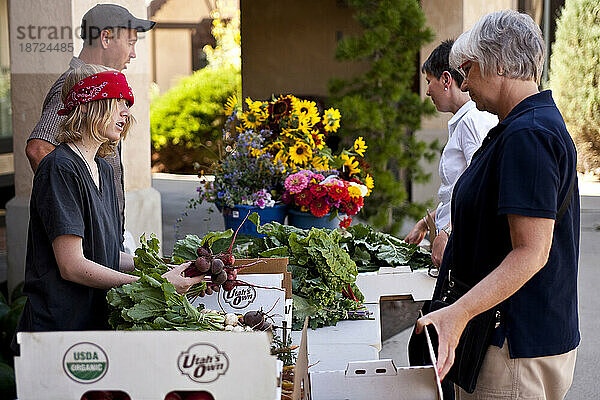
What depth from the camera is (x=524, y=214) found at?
1.85m

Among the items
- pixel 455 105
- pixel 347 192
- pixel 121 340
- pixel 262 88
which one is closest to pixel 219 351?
pixel 121 340

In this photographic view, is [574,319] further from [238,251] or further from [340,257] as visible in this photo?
[238,251]

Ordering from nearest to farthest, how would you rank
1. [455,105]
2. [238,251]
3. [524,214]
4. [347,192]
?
[524,214] < [238,251] < [455,105] < [347,192]

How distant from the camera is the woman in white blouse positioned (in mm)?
3193

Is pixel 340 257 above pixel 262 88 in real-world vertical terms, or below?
below

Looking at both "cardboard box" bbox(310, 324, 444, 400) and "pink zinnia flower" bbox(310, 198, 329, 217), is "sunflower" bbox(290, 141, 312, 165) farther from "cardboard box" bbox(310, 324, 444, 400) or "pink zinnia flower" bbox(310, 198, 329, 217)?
"cardboard box" bbox(310, 324, 444, 400)

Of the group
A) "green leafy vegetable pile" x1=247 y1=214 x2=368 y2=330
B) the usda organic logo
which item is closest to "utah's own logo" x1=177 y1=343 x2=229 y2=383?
the usda organic logo

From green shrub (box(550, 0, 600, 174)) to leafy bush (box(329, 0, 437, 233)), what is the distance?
7.26 metres

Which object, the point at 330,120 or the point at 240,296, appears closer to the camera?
the point at 240,296

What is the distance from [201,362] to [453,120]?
2.16m

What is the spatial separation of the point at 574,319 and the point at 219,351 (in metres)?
1.11

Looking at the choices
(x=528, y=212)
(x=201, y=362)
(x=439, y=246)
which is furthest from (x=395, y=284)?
(x=201, y=362)

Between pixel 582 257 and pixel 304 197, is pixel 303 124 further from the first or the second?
pixel 582 257

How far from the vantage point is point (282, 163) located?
4.20 m
